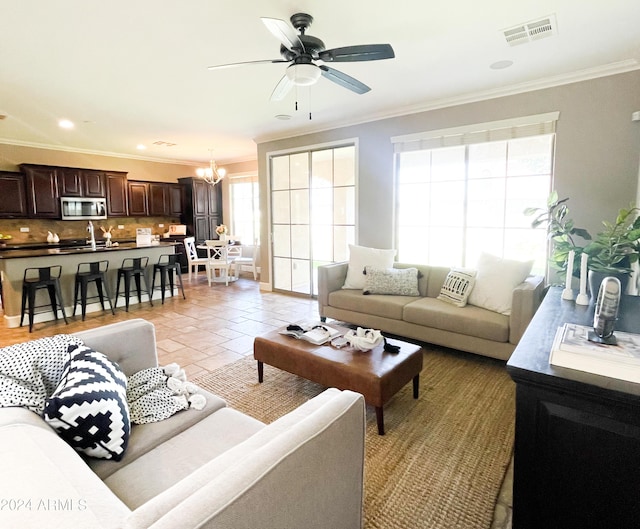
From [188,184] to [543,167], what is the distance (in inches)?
297

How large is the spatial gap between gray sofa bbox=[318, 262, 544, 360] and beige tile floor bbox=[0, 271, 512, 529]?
0.74m

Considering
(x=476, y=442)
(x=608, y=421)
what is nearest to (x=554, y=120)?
(x=476, y=442)

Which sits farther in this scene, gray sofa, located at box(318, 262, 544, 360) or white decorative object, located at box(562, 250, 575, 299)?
gray sofa, located at box(318, 262, 544, 360)

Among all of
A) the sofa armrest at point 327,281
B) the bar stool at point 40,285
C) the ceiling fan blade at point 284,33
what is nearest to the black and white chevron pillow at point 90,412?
the ceiling fan blade at point 284,33

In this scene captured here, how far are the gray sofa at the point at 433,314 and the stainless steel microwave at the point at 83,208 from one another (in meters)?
5.56

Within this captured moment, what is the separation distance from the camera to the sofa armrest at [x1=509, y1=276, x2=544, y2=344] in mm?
2967

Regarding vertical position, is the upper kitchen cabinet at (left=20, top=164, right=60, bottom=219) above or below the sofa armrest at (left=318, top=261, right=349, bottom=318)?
above

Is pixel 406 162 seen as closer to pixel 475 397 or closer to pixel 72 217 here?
pixel 475 397

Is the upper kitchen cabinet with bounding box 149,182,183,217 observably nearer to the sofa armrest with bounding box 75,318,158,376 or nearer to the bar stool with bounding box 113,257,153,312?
the bar stool with bounding box 113,257,153,312

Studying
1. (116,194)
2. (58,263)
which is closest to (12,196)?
(116,194)

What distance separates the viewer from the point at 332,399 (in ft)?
3.82

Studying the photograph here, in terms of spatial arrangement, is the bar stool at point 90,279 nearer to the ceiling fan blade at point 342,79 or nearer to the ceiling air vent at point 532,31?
the ceiling fan blade at point 342,79

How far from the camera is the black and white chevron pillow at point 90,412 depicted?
1.20 m

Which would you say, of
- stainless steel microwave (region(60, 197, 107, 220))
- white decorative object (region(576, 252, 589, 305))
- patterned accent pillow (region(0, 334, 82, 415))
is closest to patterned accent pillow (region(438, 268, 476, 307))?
white decorative object (region(576, 252, 589, 305))
